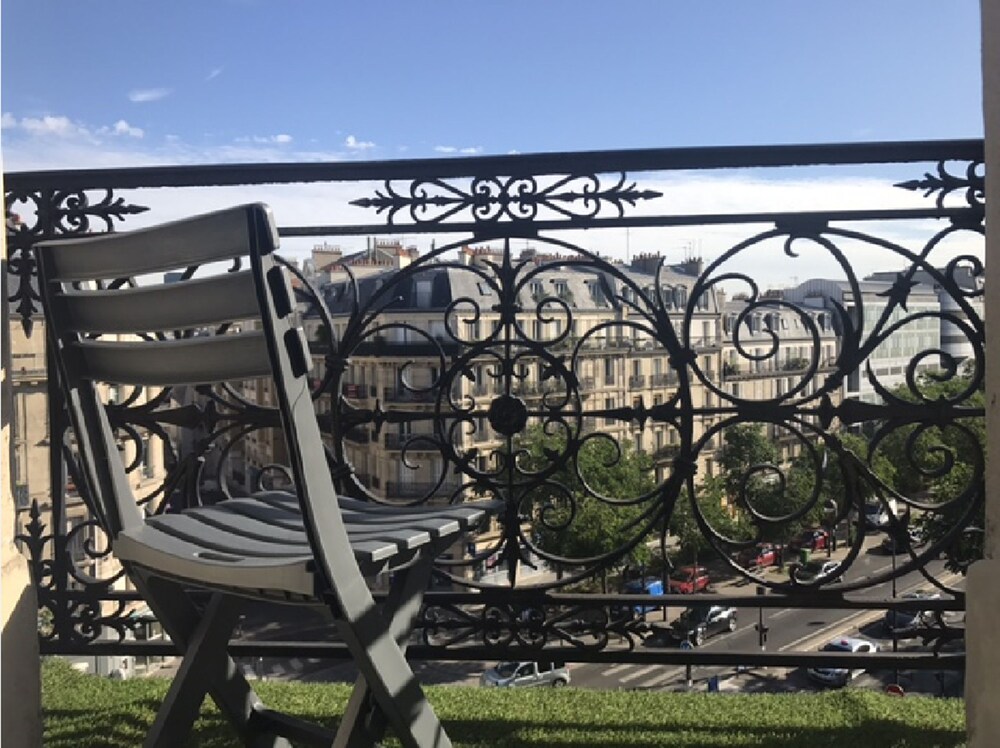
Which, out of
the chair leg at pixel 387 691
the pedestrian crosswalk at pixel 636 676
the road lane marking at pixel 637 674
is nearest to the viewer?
the chair leg at pixel 387 691

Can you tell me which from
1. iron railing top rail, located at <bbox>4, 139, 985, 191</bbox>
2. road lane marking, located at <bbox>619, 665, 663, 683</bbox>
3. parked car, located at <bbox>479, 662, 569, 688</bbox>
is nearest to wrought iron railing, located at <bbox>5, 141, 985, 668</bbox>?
iron railing top rail, located at <bbox>4, 139, 985, 191</bbox>

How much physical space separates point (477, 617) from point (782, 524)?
76 centimetres

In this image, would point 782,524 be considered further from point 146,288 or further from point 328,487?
point 146,288

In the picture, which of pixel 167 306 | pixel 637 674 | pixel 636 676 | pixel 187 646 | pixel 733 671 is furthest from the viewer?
pixel 637 674

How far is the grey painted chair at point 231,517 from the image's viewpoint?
1256mm

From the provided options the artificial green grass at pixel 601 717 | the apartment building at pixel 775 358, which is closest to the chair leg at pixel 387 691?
the artificial green grass at pixel 601 717

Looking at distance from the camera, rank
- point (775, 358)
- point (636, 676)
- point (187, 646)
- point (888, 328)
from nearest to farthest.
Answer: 1. point (187, 646)
2. point (888, 328)
3. point (775, 358)
4. point (636, 676)

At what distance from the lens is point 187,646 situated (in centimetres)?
163

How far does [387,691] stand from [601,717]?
973mm

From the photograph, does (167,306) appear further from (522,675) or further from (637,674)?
(637,674)

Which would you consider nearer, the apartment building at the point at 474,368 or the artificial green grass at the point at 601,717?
the artificial green grass at the point at 601,717

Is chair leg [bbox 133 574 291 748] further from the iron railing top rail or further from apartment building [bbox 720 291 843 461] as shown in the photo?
apartment building [bbox 720 291 843 461]

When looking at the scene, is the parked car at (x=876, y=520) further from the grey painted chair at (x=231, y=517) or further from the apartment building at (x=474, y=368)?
the grey painted chair at (x=231, y=517)

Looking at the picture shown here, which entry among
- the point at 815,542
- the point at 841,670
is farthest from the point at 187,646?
the point at 815,542
